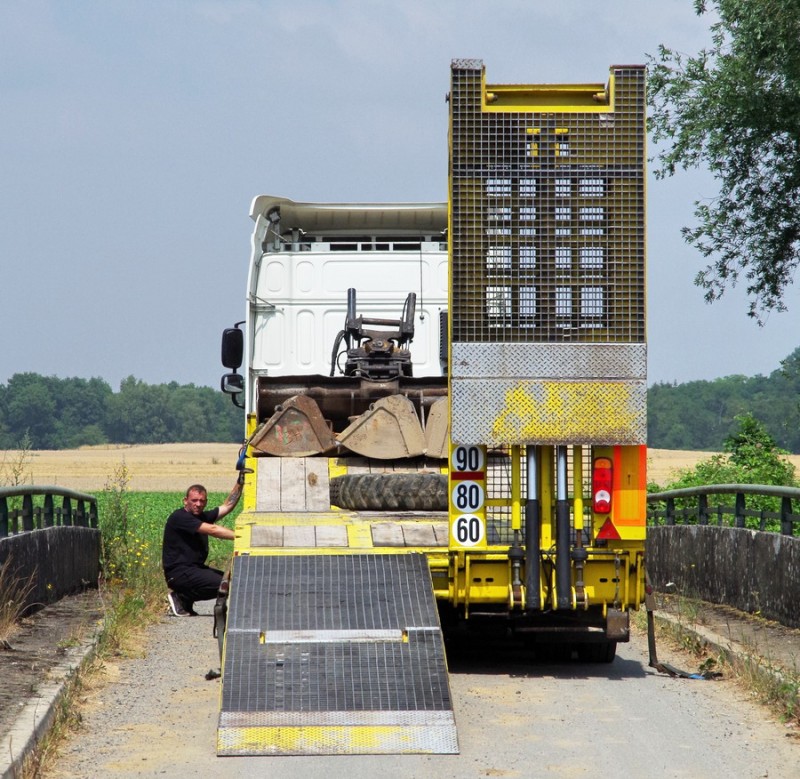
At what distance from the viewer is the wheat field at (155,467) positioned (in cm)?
5856

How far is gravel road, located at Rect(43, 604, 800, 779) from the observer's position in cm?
690

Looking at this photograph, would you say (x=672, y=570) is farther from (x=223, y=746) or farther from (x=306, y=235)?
(x=223, y=746)

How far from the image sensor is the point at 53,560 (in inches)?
511

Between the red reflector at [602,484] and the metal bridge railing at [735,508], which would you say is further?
the metal bridge railing at [735,508]

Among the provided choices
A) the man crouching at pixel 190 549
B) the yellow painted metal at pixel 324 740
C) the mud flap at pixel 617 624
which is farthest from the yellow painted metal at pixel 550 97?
the man crouching at pixel 190 549

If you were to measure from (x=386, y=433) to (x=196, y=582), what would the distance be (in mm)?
2263

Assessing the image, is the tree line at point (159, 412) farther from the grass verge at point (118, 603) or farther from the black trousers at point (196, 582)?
the black trousers at point (196, 582)

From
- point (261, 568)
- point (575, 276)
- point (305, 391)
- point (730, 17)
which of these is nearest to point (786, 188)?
point (730, 17)

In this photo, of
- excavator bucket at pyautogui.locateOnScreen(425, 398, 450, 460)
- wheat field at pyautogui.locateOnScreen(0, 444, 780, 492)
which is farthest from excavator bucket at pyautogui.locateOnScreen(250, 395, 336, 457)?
wheat field at pyautogui.locateOnScreen(0, 444, 780, 492)

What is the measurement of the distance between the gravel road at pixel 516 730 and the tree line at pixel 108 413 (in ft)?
426

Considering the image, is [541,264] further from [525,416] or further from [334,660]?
[334,660]

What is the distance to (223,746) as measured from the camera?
724 cm

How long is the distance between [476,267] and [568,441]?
136 centimetres

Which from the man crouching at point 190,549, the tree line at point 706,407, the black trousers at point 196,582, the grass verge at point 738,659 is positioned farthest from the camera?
the tree line at point 706,407
